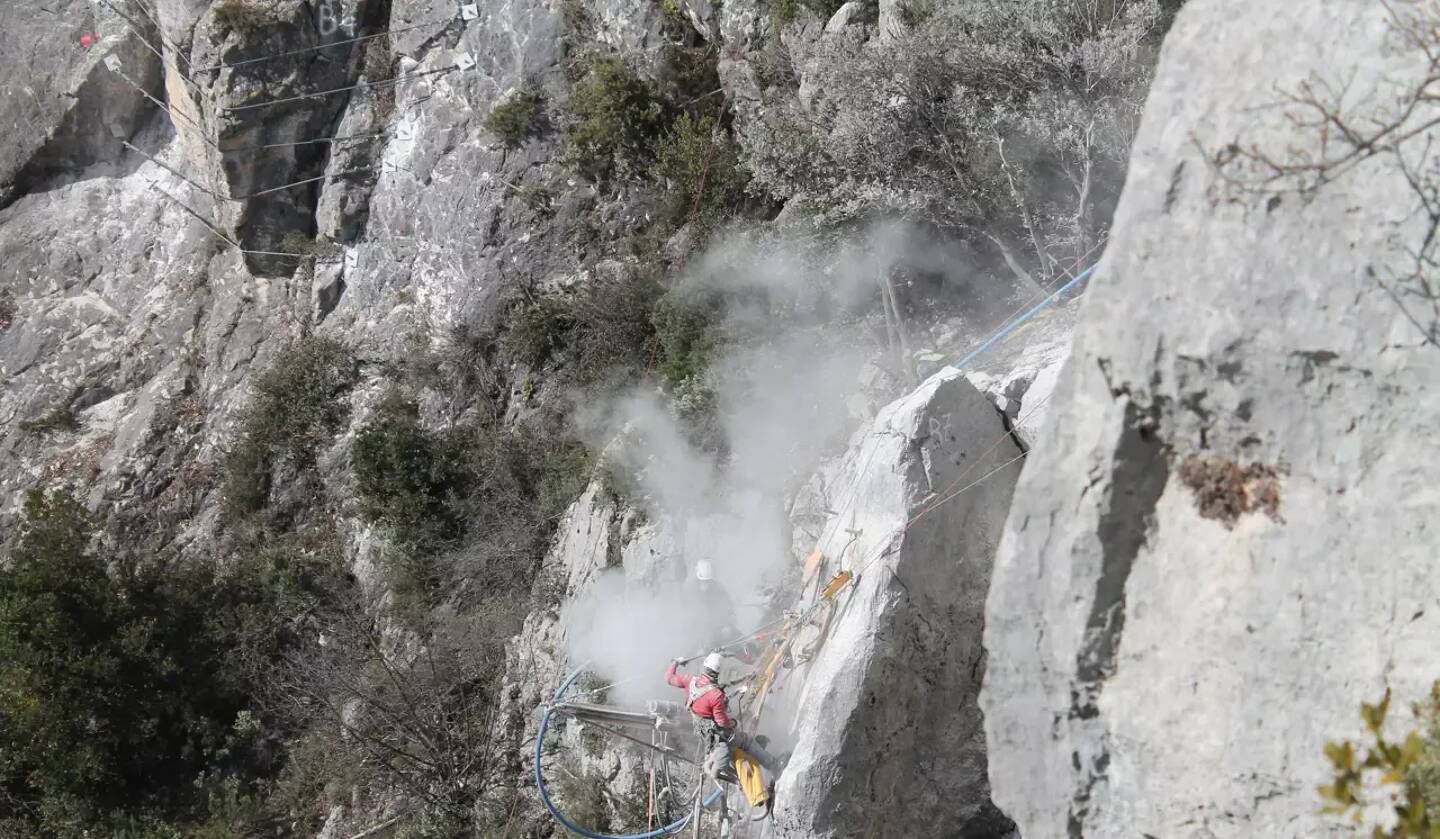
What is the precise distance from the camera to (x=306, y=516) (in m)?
14.1

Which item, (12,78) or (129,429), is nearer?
(129,429)

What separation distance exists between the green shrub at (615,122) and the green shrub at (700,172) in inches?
16.3

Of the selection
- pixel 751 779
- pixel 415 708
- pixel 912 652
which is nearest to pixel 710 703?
pixel 751 779

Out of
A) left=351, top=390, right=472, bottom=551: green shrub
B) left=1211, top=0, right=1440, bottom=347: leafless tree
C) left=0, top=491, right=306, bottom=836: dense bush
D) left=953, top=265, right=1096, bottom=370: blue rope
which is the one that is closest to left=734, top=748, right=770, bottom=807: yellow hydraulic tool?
left=953, top=265, right=1096, bottom=370: blue rope

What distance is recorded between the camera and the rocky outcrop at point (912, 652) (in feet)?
21.8

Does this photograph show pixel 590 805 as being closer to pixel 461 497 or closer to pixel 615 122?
pixel 461 497

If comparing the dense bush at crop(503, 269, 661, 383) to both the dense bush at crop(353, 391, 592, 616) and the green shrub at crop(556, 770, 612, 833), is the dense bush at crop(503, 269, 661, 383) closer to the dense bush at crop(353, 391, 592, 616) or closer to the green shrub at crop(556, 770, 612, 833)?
the dense bush at crop(353, 391, 592, 616)

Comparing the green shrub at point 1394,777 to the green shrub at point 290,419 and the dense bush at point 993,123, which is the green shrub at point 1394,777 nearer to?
the dense bush at point 993,123

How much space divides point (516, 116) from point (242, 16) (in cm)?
447

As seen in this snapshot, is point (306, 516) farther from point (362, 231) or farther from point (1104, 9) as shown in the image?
point (1104, 9)

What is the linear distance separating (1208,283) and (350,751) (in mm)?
10720

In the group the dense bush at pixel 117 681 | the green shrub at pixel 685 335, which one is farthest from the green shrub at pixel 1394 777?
the dense bush at pixel 117 681

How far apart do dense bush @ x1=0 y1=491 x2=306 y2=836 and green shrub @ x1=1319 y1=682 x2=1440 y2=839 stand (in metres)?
11.9

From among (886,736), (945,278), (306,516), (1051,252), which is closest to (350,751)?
(306,516)
